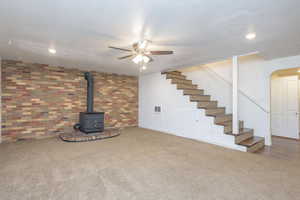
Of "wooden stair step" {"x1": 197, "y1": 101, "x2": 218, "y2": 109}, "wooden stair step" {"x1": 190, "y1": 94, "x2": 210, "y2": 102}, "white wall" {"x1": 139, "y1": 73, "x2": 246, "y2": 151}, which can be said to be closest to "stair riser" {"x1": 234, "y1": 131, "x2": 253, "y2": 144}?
"white wall" {"x1": 139, "y1": 73, "x2": 246, "y2": 151}

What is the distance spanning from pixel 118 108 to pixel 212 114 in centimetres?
365

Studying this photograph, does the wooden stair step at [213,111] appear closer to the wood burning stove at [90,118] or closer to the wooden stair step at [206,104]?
the wooden stair step at [206,104]

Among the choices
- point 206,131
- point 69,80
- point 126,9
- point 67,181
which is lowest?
point 67,181

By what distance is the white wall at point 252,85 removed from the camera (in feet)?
13.3

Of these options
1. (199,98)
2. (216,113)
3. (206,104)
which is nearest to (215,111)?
(216,113)

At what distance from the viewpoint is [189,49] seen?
3279mm

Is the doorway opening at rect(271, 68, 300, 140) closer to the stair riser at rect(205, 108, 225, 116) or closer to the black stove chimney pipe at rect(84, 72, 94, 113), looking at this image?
the stair riser at rect(205, 108, 225, 116)

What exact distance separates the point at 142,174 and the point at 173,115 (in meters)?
3.10

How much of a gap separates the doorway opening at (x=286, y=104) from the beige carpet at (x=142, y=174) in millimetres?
2099

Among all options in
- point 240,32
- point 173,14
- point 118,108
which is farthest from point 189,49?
point 118,108

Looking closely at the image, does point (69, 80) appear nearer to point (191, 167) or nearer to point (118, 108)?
point (118, 108)

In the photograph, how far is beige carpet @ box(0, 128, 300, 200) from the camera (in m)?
1.90

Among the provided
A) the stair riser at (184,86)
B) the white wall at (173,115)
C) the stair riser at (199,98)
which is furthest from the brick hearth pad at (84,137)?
the stair riser at (199,98)

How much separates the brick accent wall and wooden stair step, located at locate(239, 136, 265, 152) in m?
4.53
